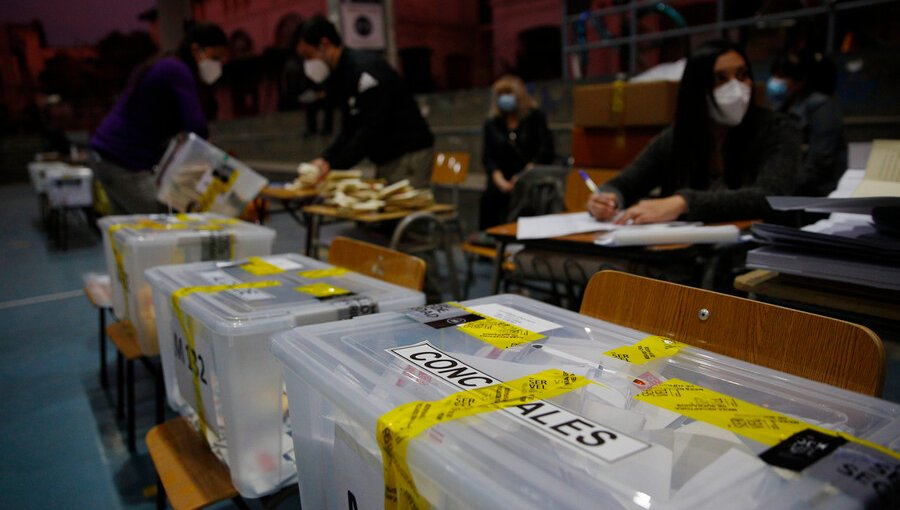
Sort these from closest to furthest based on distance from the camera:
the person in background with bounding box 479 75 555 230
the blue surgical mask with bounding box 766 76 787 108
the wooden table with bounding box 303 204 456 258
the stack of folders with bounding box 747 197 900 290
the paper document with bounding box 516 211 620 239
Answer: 1. the stack of folders with bounding box 747 197 900 290
2. the paper document with bounding box 516 211 620 239
3. the wooden table with bounding box 303 204 456 258
4. the blue surgical mask with bounding box 766 76 787 108
5. the person in background with bounding box 479 75 555 230

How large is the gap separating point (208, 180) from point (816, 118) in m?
2.92

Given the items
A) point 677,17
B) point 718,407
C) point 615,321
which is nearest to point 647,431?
point 718,407

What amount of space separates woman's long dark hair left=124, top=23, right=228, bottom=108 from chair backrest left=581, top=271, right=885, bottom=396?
2.24 meters

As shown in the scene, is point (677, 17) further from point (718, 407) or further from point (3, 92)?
point (3, 92)

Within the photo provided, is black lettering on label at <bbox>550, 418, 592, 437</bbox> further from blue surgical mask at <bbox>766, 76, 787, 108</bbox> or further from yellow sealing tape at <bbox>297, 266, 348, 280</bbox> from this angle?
blue surgical mask at <bbox>766, 76, 787, 108</bbox>

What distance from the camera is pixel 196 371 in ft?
3.59

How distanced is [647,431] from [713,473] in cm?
8

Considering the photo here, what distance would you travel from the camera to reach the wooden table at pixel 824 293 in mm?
887

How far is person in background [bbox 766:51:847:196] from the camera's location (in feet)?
9.86

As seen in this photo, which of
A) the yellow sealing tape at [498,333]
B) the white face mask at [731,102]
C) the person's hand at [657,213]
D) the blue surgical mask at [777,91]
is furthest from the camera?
the blue surgical mask at [777,91]

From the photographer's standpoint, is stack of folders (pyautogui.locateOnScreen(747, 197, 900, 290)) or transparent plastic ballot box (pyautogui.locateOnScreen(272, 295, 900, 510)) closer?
transparent plastic ballot box (pyautogui.locateOnScreen(272, 295, 900, 510))

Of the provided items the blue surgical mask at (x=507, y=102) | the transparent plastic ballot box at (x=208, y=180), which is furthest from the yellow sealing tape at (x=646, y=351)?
the blue surgical mask at (x=507, y=102)

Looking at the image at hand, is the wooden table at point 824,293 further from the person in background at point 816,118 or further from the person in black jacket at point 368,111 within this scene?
the person in background at point 816,118

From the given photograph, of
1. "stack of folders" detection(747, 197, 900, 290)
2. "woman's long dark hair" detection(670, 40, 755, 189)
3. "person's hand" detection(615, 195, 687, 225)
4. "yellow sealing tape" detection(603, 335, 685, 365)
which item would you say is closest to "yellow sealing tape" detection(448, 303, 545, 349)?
"yellow sealing tape" detection(603, 335, 685, 365)
